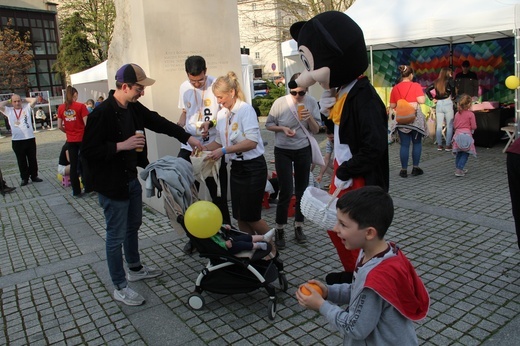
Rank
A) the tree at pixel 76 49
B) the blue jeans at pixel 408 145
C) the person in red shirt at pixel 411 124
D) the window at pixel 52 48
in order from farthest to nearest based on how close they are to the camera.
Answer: the window at pixel 52 48
the tree at pixel 76 49
the blue jeans at pixel 408 145
the person in red shirt at pixel 411 124

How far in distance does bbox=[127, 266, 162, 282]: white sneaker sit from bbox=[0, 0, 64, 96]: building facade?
108ft

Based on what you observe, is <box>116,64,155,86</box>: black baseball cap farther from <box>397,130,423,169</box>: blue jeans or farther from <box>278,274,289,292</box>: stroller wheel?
<box>397,130,423,169</box>: blue jeans

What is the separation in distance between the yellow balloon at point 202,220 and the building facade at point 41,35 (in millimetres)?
33932

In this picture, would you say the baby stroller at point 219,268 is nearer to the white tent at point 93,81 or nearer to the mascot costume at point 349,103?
the mascot costume at point 349,103

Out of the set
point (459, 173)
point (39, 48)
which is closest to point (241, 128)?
point (459, 173)

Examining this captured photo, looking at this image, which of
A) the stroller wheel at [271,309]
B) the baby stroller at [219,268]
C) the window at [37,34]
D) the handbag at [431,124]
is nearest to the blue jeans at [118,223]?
the baby stroller at [219,268]

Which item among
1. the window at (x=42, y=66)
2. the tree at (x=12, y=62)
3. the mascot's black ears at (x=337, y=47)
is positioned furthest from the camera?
the window at (x=42, y=66)

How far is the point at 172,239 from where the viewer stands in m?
5.69

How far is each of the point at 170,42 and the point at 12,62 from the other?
80.9 ft

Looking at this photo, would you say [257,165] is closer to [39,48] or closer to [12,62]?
[12,62]

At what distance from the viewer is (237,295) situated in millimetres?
4129

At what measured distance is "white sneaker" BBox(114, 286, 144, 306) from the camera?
4.00 meters

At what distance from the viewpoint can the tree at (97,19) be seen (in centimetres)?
3216

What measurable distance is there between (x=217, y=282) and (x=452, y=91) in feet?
29.3
